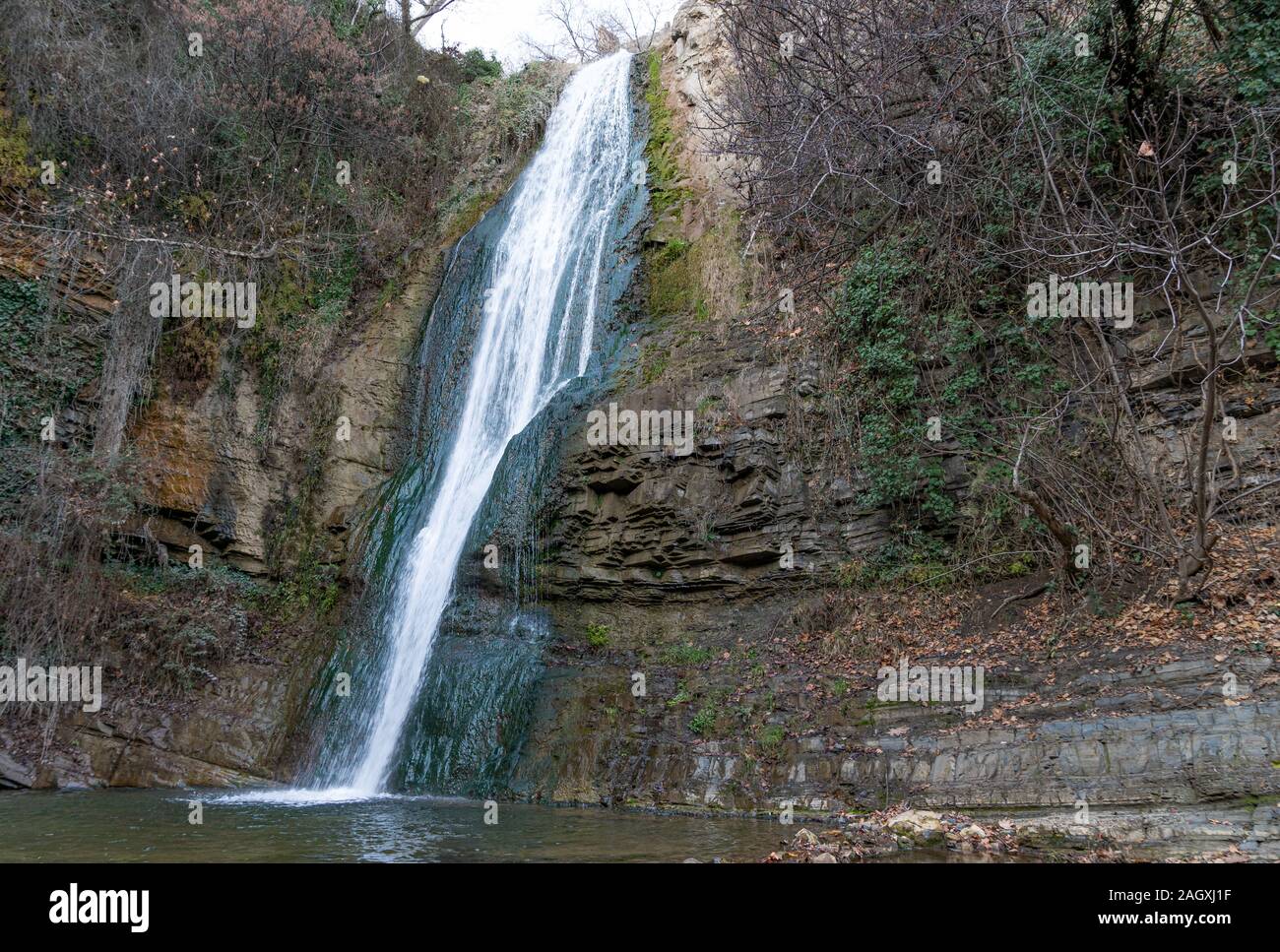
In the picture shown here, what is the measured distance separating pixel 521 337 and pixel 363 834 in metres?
9.37

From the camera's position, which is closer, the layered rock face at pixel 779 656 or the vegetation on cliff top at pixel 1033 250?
the layered rock face at pixel 779 656

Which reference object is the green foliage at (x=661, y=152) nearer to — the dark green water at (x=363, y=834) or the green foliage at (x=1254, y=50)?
the green foliage at (x=1254, y=50)

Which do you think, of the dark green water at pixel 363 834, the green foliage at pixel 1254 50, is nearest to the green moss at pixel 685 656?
the dark green water at pixel 363 834

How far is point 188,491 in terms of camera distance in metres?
13.7

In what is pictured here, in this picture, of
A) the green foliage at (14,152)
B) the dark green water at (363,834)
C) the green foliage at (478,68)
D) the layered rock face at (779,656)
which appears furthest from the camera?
the green foliage at (478,68)

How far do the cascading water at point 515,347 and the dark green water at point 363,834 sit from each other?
1998mm

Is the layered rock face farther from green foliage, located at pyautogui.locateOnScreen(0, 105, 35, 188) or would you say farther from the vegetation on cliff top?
green foliage, located at pyautogui.locateOnScreen(0, 105, 35, 188)

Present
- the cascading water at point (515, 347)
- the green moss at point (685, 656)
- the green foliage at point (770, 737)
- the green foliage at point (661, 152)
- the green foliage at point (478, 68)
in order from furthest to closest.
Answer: the green foliage at point (478, 68)
the green foliage at point (661, 152)
the cascading water at point (515, 347)
the green moss at point (685, 656)
the green foliage at point (770, 737)

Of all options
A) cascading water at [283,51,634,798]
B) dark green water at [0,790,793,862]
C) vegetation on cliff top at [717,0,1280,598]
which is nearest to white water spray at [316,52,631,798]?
cascading water at [283,51,634,798]

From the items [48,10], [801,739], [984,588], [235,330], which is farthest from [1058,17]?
[48,10]

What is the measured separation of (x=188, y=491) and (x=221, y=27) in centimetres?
999

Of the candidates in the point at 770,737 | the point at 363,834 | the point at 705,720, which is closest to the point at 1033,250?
the point at 770,737

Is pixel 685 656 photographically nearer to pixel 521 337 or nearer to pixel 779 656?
pixel 779 656

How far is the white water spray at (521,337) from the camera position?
11094 millimetres
